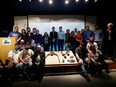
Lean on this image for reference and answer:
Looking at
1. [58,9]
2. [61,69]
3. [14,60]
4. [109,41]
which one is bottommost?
[61,69]

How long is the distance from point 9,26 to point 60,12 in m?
3.03

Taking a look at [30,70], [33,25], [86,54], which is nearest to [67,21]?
[33,25]

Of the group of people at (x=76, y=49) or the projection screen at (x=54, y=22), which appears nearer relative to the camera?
the group of people at (x=76, y=49)

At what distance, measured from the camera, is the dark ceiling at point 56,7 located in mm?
9539

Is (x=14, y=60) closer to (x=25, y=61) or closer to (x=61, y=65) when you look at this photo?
(x=25, y=61)

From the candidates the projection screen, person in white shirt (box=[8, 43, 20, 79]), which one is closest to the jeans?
person in white shirt (box=[8, 43, 20, 79])

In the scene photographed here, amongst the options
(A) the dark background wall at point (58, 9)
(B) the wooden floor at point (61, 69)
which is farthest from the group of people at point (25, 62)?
(A) the dark background wall at point (58, 9)

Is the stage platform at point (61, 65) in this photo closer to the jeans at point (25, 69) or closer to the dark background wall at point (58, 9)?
the jeans at point (25, 69)

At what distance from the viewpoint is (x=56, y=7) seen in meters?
10.3

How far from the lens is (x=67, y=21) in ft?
36.3

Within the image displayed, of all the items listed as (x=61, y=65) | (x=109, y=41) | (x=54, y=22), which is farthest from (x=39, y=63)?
(x=54, y=22)

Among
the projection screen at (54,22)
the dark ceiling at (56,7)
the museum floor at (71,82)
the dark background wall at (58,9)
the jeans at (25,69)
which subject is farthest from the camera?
Result: the projection screen at (54,22)

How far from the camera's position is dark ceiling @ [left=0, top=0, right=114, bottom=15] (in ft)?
31.3

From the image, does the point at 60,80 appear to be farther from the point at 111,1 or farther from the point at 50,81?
the point at 111,1
